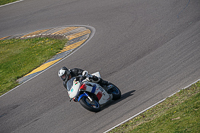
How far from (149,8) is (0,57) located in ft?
31.5

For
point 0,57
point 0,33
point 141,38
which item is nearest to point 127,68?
point 141,38

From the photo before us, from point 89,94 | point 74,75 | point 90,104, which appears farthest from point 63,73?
point 90,104

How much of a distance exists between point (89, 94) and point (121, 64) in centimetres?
323

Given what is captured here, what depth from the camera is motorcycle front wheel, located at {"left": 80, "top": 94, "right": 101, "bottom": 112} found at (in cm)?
846

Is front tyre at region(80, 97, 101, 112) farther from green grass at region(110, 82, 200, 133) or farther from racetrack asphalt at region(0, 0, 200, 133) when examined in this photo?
green grass at region(110, 82, 200, 133)

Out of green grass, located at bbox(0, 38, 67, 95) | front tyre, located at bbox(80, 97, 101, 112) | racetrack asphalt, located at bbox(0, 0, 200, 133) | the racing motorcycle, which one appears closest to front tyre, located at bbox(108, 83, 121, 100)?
the racing motorcycle

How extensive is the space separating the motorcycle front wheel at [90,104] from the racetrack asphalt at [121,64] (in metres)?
0.23

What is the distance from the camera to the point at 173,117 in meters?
6.52

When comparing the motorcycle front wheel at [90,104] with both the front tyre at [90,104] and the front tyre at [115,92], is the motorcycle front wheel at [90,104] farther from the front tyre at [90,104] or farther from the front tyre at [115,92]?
the front tyre at [115,92]

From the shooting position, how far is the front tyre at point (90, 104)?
27.8 ft

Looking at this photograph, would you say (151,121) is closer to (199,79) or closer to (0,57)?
(199,79)

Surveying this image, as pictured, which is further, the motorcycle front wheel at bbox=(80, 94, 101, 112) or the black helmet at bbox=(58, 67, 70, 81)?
the black helmet at bbox=(58, 67, 70, 81)

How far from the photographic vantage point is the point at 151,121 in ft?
23.2

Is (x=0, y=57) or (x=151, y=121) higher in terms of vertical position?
(x=0, y=57)
